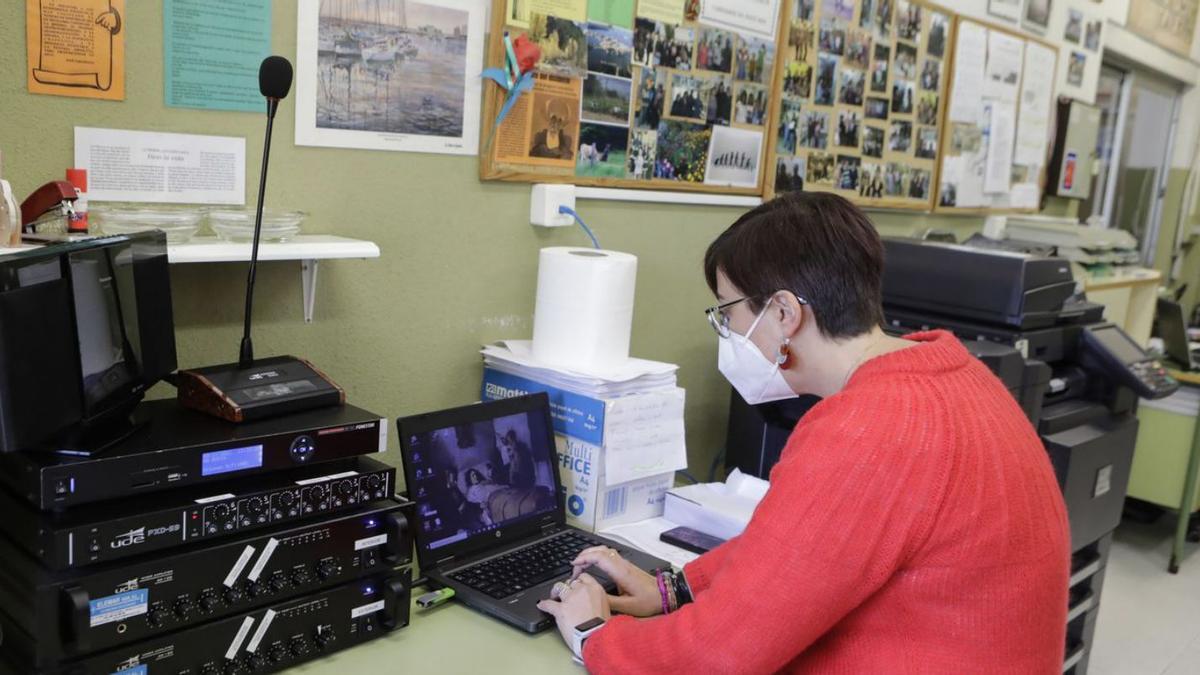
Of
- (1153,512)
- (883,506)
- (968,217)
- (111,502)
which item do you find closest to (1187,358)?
(1153,512)

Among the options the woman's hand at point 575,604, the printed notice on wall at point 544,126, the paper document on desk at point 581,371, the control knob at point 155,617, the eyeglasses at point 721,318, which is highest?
the printed notice on wall at point 544,126

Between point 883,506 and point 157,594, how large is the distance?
832 mm

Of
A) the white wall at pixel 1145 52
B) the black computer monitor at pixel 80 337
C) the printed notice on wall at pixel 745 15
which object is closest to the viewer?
the black computer monitor at pixel 80 337

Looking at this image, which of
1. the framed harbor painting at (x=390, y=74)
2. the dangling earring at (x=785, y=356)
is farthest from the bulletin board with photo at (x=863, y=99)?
the dangling earring at (x=785, y=356)

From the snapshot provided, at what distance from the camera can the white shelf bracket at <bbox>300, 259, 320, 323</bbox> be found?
1653mm

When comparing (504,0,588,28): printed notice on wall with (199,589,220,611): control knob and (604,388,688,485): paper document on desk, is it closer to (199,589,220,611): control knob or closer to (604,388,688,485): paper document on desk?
(604,388,688,485): paper document on desk

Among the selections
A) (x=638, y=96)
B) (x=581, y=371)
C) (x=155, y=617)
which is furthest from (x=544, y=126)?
(x=155, y=617)

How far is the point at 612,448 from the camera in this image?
5.90 feet

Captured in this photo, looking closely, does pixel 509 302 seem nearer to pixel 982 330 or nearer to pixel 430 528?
pixel 430 528

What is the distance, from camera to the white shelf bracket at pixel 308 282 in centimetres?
165

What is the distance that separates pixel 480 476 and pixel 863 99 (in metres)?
1.79

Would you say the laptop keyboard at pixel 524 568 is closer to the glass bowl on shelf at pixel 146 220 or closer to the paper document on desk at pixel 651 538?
the paper document on desk at pixel 651 538

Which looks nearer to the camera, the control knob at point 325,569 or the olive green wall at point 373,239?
the control knob at point 325,569

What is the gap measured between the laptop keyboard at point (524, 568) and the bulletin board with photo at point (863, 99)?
127cm
